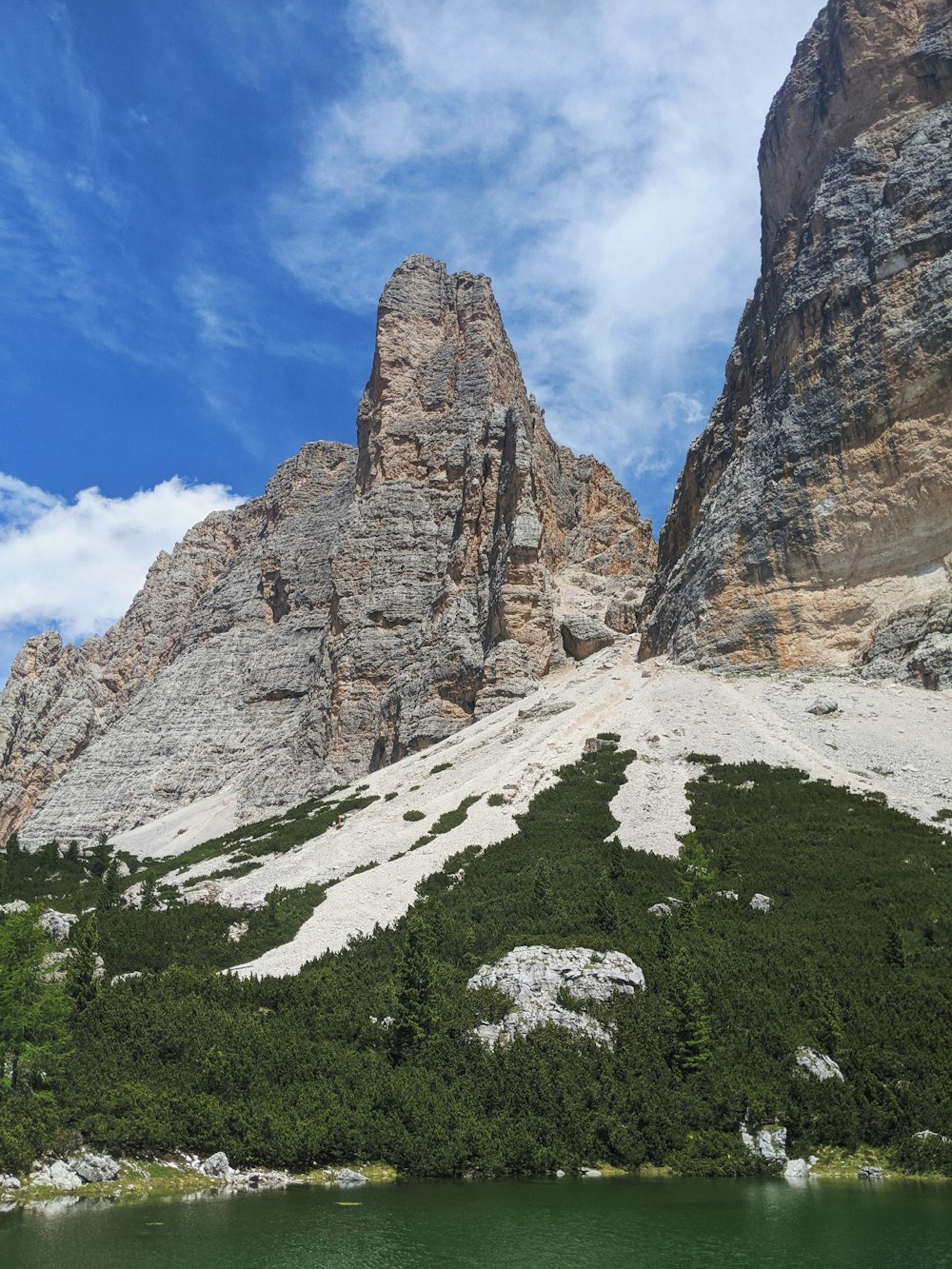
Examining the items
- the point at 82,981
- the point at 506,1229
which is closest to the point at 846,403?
the point at 82,981

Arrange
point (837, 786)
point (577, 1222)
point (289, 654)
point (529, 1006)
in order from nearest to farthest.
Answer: point (577, 1222), point (529, 1006), point (837, 786), point (289, 654)

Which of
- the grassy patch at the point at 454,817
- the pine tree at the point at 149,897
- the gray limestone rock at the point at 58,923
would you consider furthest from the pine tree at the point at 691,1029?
the pine tree at the point at 149,897

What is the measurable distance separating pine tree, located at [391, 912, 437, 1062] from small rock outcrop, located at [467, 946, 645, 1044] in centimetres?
130

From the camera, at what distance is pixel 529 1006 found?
75.0ft

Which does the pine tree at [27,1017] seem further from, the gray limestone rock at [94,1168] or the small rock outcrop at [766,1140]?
the small rock outcrop at [766,1140]

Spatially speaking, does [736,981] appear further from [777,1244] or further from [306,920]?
[306,920]

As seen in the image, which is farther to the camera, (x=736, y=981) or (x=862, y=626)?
(x=862, y=626)

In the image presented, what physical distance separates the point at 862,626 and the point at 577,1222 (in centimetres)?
4617

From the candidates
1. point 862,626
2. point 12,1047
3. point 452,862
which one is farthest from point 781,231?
point 12,1047

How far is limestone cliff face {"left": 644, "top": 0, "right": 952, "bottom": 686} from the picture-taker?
182 feet

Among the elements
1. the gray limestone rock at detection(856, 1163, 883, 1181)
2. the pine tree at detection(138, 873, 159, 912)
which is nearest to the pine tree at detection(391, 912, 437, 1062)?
the gray limestone rock at detection(856, 1163, 883, 1181)

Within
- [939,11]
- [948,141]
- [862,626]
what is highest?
[939,11]

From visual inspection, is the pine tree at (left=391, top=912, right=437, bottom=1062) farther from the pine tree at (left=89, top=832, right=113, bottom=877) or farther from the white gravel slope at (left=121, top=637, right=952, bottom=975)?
the pine tree at (left=89, top=832, right=113, bottom=877)

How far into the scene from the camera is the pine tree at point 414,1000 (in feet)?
71.9
